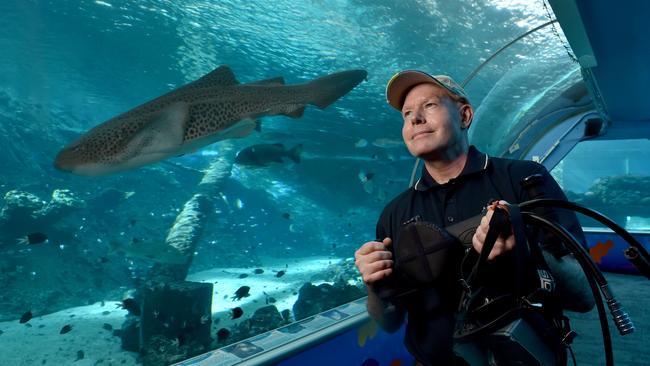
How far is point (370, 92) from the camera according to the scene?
1631cm

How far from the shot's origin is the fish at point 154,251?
33.2ft

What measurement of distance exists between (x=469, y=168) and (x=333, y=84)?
1.66m

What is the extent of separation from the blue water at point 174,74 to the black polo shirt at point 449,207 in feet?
21.9

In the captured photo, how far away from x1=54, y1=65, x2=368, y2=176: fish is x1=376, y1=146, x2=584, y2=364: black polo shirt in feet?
5.07

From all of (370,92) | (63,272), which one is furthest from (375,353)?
(63,272)

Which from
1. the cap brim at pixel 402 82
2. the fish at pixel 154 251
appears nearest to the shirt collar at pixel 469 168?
the cap brim at pixel 402 82

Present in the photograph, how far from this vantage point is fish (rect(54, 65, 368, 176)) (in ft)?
10.1

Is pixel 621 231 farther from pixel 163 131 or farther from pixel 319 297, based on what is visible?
pixel 319 297

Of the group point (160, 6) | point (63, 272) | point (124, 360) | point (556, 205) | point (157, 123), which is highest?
point (160, 6)

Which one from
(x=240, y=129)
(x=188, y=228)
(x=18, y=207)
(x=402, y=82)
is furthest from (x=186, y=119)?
(x=18, y=207)

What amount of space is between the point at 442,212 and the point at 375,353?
6.82ft

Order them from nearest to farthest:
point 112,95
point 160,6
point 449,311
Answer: point 449,311
point 160,6
point 112,95

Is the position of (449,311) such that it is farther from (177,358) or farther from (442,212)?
(177,358)

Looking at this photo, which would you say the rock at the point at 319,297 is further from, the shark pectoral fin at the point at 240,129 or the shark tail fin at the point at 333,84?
the shark tail fin at the point at 333,84
